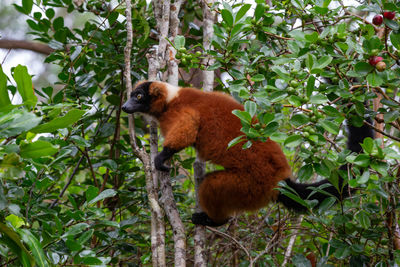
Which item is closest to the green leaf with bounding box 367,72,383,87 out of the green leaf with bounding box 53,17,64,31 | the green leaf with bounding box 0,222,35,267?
the green leaf with bounding box 0,222,35,267

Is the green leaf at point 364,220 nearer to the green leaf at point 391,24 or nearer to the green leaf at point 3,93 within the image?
the green leaf at point 391,24

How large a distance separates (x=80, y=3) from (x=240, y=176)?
9.34ft

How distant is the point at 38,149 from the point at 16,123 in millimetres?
218

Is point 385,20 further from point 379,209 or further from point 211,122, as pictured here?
point 211,122

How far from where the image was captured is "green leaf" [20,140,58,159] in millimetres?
2199

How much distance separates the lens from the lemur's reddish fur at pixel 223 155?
13.4 ft

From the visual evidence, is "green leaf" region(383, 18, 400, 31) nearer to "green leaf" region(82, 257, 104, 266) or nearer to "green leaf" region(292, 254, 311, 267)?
"green leaf" region(292, 254, 311, 267)

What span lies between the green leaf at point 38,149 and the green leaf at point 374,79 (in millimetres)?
1960

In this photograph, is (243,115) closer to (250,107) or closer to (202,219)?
(250,107)

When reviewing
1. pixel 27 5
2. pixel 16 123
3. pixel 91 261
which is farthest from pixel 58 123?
pixel 27 5

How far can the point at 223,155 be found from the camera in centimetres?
424

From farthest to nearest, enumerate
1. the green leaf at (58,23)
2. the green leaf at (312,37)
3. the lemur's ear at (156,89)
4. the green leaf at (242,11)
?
the green leaf at (58,23) → the lemur's ear at (156,89) → the green leaf at (242,11) → the green leaf at (312,37)

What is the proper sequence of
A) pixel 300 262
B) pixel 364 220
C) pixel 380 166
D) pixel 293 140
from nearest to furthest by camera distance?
1. pixel 380 166
2. pixel 293 140
3. pixel 364 220
4. pixel 300 262

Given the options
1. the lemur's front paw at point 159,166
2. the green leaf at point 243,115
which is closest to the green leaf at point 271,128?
the green leaf at point 243,115
